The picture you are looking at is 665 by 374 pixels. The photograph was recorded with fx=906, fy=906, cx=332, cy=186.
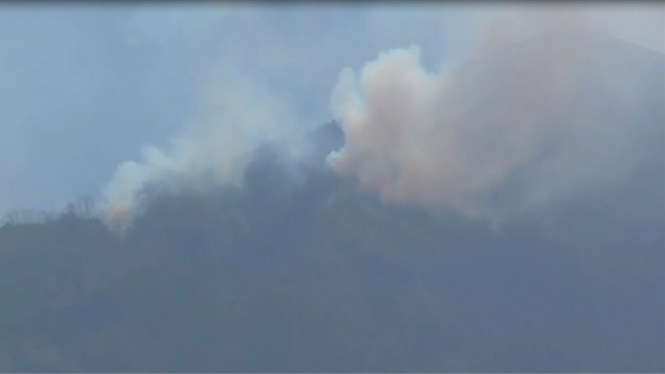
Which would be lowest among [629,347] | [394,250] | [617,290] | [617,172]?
[629,347]

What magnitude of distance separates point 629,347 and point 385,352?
38.3 feet

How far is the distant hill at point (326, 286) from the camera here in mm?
44281

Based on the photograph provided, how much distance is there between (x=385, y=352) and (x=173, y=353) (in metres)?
11.0

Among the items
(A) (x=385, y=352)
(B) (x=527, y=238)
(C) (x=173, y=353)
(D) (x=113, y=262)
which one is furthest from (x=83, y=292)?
(B) (x=527, y=238)

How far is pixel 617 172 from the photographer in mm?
46281

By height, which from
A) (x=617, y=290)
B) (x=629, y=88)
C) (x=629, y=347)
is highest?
(x=629, y=88)

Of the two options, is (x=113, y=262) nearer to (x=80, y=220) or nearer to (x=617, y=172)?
(x=80, y=220)

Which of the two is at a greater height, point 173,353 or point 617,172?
point 617,172

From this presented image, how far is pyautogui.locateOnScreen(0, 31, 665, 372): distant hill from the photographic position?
1743 inches

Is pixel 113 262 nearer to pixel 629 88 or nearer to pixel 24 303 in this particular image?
pixel 24 303

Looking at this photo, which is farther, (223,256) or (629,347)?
(223,256)

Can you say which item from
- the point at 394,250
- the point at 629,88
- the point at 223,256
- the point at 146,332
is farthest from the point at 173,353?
the point at 629,88

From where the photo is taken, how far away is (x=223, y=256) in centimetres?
4803

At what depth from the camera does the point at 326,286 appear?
46.3m
